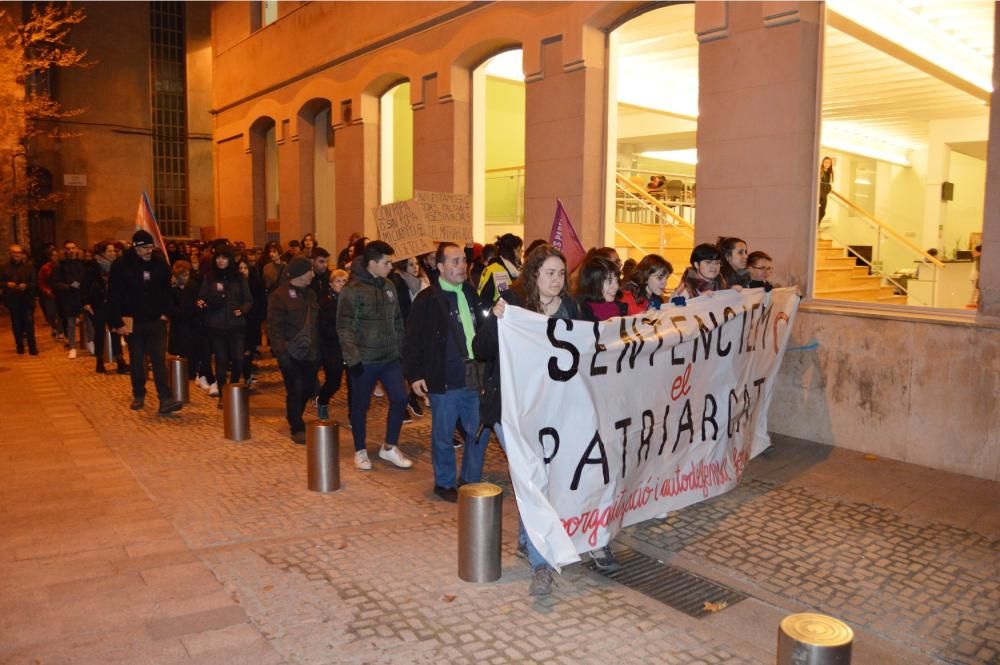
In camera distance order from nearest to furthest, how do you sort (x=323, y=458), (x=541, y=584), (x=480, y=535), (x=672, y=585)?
(x=541, y=584) → (x=480, y=535) → (x=672, y=585) → (x=323, y=458)

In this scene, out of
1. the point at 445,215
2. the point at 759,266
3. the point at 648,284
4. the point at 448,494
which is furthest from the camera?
the point at 445,215

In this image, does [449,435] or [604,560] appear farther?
[449,435]

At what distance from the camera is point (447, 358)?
637cm

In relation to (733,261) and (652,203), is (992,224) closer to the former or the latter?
(733,261)

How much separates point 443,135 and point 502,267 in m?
7.18

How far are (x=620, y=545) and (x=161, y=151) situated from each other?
34.8m

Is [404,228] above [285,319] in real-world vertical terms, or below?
above

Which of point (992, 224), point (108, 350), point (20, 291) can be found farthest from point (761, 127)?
point (20, 291)

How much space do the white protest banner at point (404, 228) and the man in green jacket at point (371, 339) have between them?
0.55m

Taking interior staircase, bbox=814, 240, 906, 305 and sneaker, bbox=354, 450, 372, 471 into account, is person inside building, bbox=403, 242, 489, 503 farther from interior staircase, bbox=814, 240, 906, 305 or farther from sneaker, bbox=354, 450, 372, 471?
interior staircase, bbox=814, 240, 906, 305

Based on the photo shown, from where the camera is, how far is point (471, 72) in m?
14.1

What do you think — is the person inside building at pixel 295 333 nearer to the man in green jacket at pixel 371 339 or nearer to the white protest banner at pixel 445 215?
the man in green jacket at pixel 371 339

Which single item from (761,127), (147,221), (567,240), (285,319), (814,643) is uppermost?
(761,127)

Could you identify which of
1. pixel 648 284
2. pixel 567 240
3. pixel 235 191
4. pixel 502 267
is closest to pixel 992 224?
pixel 648 284
